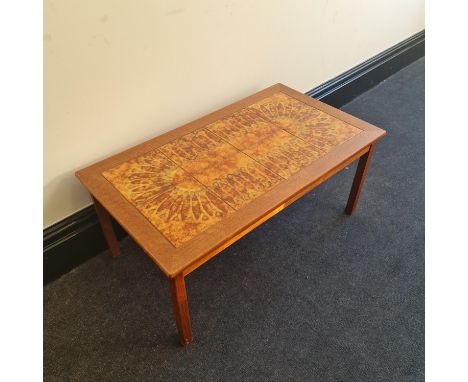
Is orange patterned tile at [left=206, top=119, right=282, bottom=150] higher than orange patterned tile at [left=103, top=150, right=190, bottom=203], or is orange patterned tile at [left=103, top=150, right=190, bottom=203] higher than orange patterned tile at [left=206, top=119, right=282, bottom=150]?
orange patterned tile at [left=206, top=119, right=282, bottom=150]

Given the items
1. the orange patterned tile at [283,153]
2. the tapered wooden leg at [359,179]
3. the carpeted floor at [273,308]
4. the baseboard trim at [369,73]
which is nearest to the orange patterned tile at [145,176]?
the orange patterned tile at [283,153]

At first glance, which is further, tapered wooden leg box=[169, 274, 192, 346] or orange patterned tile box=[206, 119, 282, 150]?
orange patterned tile box=[206, 119, 282, 150]

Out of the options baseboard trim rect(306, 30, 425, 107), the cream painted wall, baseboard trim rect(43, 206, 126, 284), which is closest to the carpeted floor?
baseboard trim rect(43, 206, 126, 284)

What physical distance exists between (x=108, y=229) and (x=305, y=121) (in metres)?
0.79

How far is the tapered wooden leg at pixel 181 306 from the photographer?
0.89 metres

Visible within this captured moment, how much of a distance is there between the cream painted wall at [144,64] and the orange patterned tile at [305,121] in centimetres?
19

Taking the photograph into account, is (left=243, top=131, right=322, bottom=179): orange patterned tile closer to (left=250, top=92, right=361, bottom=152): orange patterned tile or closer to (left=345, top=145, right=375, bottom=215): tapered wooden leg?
(left=250, top=92, right=361, bottom=152): orange patterned tile

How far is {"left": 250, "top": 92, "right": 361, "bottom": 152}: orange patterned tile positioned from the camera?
121cm

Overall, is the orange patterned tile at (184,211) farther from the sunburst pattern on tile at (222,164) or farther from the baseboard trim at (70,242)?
the baseboard trim at (70,242)

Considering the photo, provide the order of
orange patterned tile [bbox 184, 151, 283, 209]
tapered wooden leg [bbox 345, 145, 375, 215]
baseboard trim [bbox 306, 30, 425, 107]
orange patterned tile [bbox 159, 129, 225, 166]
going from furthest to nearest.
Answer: baseboard trim [bbox 306, 30, 425, 107] → tapered wooden leg [bbox 345, 145, 375, 215] → orange patterned tile [bbox 159, 129, 225, 166] → orange patterned tile [bbox 184, 151, 283, 209]
